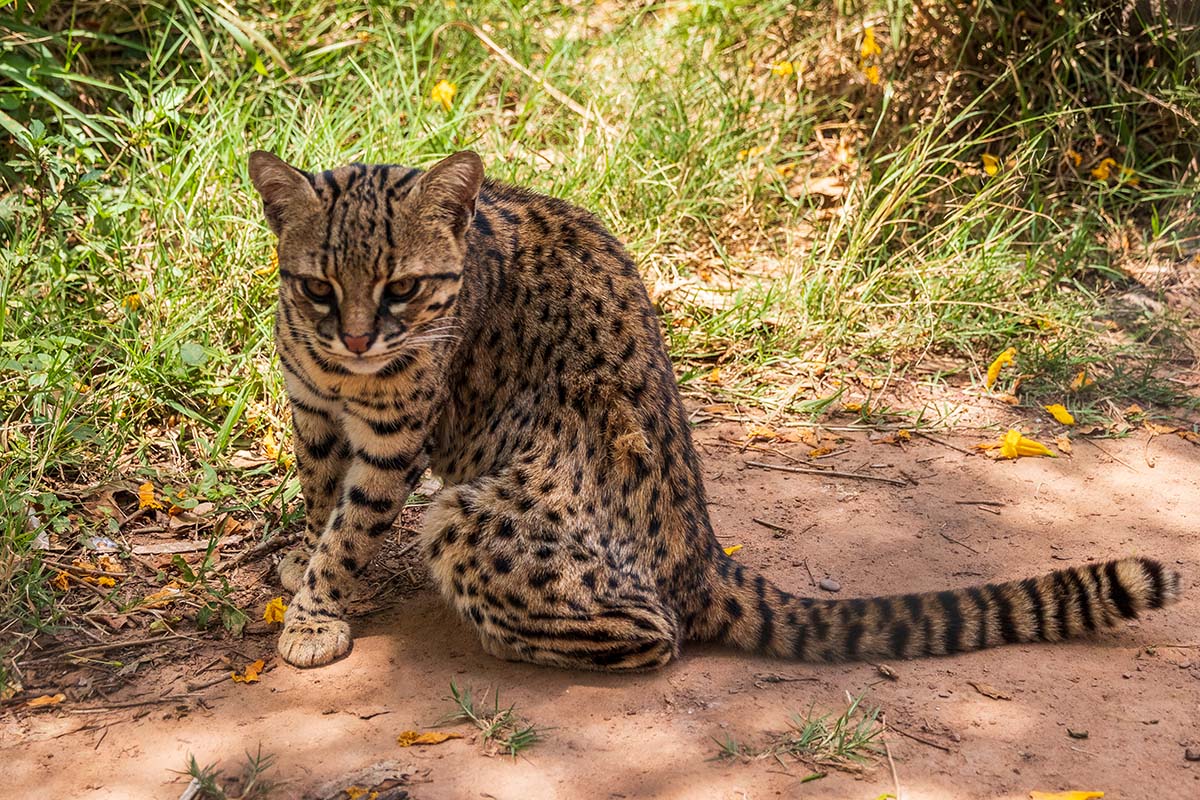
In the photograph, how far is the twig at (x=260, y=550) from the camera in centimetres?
516

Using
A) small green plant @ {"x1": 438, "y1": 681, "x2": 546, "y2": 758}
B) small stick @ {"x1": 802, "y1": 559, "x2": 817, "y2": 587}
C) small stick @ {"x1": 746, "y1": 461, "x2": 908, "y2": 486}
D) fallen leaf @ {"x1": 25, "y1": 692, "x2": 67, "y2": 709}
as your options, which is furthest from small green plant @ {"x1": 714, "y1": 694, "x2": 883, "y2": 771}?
fallen leaf @ {"x1": 25, "y1": 692, "x2": 67, "y2": 709}

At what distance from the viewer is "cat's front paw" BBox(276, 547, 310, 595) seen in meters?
5.00

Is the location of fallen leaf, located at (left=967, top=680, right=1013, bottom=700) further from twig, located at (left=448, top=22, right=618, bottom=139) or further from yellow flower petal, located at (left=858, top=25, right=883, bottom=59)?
yellow flower petal, located at (left=858, top=25, right=883, bottom=59)

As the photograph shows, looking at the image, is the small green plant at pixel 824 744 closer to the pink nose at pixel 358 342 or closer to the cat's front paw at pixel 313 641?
the cat's front paw at pixel 313 641

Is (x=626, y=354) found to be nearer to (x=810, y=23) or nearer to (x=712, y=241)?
(x=712, y=241)

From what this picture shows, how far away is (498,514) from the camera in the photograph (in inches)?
174

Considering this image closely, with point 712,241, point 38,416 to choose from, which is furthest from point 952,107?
point 38,416

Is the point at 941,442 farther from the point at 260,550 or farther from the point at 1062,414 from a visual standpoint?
the point at 260,550

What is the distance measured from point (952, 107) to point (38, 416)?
5.69 meters

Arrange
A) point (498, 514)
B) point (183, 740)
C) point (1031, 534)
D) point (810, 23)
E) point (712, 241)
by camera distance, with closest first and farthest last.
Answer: point (183, 740)
point (498, 514)
point (1031, 534)
point (712, 241)
point (810, 23)

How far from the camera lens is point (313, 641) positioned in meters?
4.45

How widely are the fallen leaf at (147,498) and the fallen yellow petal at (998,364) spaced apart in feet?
13.7

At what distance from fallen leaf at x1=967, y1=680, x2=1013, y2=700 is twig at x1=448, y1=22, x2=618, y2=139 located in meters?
4.30

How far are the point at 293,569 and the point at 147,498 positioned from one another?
823 mm
